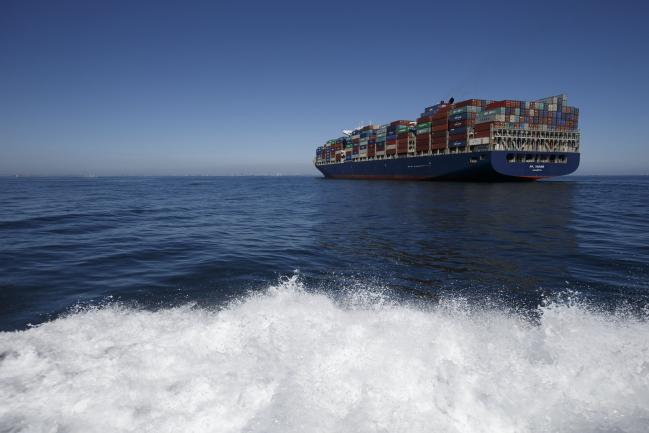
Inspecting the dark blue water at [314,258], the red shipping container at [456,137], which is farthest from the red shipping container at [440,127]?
the dark blue water at [314,258]

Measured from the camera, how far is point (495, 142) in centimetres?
6438

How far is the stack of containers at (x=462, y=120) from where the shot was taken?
6962 cm

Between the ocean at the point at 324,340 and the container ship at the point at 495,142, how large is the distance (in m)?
55.3

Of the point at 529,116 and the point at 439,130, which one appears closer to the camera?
the point at 529,116

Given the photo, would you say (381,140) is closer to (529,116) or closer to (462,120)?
(462,120)

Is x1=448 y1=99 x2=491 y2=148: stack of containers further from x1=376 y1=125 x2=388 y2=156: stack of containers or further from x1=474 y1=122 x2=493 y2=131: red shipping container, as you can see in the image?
x1=376 y1=125 x2=388 y2=156: stack of containers

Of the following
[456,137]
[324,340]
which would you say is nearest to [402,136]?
[456,137]

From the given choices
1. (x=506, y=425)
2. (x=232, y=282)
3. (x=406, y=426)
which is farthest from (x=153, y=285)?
(x=506, y=425)

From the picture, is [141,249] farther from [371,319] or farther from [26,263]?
[371,319]

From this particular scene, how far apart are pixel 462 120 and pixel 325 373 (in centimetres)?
7498

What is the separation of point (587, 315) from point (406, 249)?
26.0ft

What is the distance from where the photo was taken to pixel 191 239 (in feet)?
58.7

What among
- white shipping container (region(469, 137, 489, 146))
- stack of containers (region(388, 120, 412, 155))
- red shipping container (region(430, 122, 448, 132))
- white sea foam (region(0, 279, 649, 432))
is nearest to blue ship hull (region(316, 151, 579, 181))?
white shipping container (region(469, 137, 489, 146))

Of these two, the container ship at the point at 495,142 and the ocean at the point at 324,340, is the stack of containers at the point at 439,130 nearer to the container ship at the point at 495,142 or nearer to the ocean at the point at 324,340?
the container ship at the point at 495,142
